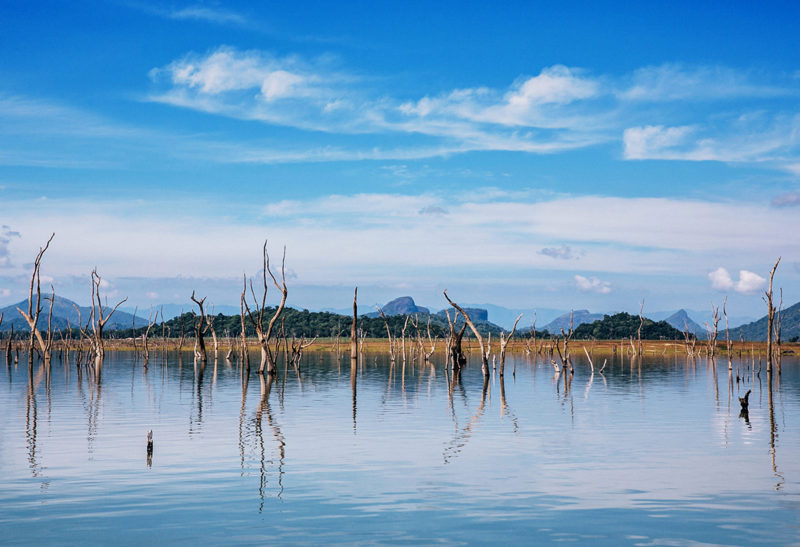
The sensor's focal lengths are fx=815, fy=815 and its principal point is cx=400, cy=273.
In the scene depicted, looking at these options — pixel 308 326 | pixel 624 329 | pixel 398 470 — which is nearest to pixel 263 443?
pixel 398 470

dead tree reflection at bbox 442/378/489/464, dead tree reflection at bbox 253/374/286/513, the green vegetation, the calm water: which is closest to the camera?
the calm water

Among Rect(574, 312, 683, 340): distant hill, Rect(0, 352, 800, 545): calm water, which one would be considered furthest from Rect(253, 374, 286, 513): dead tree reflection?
Rect(574, 312, 683, 340): distant hill

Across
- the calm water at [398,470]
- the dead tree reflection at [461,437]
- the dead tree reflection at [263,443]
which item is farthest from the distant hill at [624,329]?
the dead tree reflection at [263,443]

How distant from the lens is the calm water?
46.5 ft

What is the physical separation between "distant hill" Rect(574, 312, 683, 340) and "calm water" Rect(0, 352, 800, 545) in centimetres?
12323

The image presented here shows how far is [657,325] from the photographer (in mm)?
164000

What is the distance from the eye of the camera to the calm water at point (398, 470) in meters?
14.2

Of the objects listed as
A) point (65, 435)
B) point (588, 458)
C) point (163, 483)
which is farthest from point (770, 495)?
point (65, 435)

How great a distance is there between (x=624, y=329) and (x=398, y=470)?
500 feet

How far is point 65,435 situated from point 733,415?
80.4ft

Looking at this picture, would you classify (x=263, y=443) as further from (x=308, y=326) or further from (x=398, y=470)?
(x=308, y=326)

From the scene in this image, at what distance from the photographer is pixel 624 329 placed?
541ft

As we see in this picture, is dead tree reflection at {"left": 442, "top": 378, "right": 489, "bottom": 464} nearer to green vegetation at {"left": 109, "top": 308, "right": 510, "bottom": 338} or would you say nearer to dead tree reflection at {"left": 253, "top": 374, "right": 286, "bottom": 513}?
dead tree reflection at {"left": 253, "top": 374, "right": 286, "bottom": 513}

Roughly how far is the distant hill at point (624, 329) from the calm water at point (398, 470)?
123 metres
